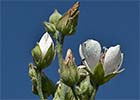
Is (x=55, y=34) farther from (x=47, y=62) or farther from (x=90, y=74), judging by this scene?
(x=90, y=74)

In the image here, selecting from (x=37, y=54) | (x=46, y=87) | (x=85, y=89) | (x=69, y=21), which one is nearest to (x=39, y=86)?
(x=46, y=87)

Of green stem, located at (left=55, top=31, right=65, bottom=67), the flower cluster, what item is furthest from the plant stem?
green stem, located at (left=55, top=31, right=65, bottom=67)

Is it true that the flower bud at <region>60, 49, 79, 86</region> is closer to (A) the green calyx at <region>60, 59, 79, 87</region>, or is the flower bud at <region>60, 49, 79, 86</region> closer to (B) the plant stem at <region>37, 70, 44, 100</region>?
(A) the green calyx at <region>60, 59, 79, 87</region>

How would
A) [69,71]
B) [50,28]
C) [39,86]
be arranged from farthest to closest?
[50,28], [39,86], [69,71]

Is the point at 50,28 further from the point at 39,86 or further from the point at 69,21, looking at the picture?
the point at 39,86

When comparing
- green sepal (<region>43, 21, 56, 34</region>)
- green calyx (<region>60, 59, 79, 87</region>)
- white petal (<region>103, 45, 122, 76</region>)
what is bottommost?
green calyx (<region>60, 59, 79, 87</region>)

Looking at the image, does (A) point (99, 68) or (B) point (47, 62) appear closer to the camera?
(A) point (99, 68)

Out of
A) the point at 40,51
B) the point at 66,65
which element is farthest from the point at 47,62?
the point at 66,65
